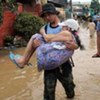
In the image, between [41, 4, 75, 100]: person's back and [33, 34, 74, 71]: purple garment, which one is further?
[41, 4, 75, 100]: person's back

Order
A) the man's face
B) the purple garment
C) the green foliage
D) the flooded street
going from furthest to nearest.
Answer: the green foliage, the flooded street, the man's face, the purple garment

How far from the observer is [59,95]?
7.27 metres

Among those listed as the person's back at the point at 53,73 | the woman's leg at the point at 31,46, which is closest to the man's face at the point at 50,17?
the person's back at the point at 53,73

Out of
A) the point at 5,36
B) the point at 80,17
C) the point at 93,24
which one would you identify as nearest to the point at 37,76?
the point at 5,36

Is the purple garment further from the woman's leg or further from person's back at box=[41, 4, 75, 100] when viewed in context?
person's back at box=[41, 4, 75, 100]

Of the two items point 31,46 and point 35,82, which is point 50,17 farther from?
point 35,82

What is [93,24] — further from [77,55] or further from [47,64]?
[47,64]

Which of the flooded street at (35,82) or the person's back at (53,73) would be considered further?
the flooded street at (35,82)

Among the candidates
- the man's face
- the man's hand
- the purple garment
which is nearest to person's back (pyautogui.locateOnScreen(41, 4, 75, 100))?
the man's face

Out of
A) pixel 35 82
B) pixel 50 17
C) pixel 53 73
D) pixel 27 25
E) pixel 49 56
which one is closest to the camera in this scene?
pixel 49 56

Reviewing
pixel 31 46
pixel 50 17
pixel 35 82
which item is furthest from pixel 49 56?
pixel 35 82

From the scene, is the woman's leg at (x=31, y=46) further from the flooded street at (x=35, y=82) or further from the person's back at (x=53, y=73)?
the flooded street at (x=35, y=82)

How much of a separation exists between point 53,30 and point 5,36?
1041cm

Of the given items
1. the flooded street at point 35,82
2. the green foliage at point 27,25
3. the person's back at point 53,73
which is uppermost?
the person's back at point 53,73
